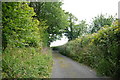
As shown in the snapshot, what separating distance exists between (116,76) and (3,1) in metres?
4.54

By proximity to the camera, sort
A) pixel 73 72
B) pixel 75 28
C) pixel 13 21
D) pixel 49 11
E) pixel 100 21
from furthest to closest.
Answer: pixel 75 28, pixel 100 21, pixel 49 11, pixel 73 72, pixel 13 21

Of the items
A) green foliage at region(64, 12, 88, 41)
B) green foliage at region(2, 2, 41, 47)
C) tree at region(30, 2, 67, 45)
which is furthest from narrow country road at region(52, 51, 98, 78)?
green foliage at region(64, 12, 88, 41)

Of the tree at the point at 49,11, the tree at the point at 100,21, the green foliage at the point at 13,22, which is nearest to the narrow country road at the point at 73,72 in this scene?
the green foliage at the point at 13,22

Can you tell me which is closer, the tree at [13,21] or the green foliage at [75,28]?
the tree at [13,21]

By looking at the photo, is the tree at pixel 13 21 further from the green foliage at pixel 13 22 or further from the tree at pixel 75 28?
the tree at pixel 75 28

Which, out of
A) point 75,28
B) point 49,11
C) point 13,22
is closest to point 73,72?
point 13,22

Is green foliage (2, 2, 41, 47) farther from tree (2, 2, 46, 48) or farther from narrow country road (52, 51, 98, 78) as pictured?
narrow country road (52, 51, 98, 78)

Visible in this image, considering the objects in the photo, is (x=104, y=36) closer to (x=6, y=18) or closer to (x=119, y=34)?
(x=119, y=34)

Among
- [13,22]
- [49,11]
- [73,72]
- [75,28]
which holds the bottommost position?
[73,72]

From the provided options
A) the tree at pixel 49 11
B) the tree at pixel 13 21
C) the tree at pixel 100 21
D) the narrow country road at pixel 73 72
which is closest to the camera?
the tree at pixel 13 21

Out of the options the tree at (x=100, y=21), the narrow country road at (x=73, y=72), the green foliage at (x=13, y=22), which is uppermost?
the tree at (x=100, y=21)

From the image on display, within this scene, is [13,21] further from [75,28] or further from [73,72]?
[75,28]

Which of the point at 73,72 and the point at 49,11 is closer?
the point at 73,72

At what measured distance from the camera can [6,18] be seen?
12.5 ft
